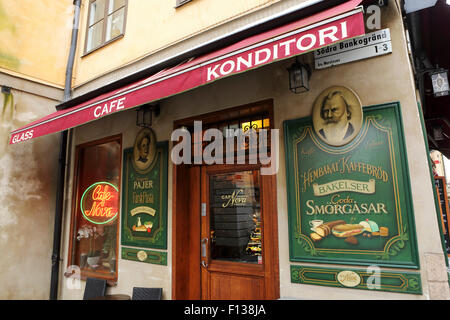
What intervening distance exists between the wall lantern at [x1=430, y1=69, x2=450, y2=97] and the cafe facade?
98.8 inches

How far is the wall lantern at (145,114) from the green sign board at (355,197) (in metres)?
2.45

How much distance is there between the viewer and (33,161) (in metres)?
5.86

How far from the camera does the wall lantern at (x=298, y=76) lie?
327 cm

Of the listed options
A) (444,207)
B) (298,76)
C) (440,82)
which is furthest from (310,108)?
(444,207)

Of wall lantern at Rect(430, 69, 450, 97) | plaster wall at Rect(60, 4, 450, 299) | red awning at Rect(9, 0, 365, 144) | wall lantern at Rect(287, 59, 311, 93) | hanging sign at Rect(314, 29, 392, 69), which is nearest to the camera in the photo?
red awning at Rect(9, 0, 365, 144)

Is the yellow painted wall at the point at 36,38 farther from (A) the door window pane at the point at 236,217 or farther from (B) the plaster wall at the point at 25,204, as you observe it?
(A) the door window pane at the point at 236,217

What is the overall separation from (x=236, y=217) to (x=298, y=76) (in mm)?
1952

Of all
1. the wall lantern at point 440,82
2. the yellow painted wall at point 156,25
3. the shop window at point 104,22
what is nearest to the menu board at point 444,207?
the wall lantern at point 440,82

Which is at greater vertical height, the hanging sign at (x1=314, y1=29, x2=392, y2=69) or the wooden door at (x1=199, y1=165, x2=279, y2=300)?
the hanging sign at (x1=314, y1=29, x2=392, y2=69)

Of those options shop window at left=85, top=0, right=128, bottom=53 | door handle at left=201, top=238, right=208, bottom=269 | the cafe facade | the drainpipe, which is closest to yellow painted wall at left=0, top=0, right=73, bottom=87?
the drainpipe

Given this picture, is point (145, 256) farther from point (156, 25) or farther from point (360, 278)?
point (156, 25)

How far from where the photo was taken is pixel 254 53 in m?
2.78

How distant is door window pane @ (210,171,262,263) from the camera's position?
3879 millimetres

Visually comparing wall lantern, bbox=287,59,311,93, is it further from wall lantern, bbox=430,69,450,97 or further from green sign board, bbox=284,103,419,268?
wall lantern, bbox=430,69,450,97
